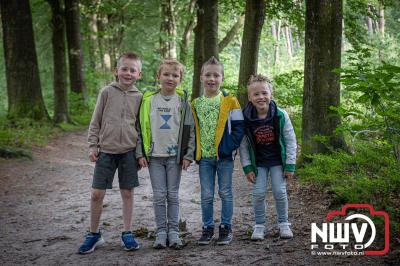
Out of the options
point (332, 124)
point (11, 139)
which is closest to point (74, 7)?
point (11, 139)

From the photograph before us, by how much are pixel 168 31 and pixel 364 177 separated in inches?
721

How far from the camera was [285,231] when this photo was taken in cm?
496

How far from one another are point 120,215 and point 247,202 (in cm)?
194

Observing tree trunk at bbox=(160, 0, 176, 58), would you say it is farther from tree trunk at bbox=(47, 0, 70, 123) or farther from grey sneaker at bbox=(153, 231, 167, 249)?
grey sneaker at bbox=(153, 231, 167, 249)

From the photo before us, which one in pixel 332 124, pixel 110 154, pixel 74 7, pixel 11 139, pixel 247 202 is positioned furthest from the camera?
pixel 74 7

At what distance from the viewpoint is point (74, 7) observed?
62.1 feet

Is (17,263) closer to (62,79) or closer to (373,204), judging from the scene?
(373,204)

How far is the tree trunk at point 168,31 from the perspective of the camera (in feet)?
71.8

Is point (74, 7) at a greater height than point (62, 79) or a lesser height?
greater

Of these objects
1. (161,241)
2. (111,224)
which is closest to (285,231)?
(161,241)

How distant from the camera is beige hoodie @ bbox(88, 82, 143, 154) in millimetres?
4840

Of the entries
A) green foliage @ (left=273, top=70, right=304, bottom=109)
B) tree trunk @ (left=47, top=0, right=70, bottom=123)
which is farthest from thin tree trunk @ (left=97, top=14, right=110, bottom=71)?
green foliage @ (left=273, top=70, right=304, bottom=109)

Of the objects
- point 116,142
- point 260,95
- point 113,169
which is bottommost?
point 113,169

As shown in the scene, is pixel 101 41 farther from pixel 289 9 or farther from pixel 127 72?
pixel 127 72
